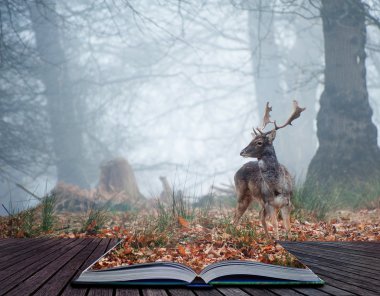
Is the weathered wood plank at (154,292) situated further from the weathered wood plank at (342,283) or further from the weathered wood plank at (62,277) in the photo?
the weathered wood plank at (342,283)

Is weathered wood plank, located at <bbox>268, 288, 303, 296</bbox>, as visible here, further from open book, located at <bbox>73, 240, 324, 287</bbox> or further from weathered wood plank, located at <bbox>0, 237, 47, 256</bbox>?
weathered wood plank, located at <bbox>0, 237, 47, 256</bbox>

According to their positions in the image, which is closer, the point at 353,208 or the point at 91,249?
the point at 91,249

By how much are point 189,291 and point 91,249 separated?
1.79 metres

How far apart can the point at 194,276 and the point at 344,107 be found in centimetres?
916

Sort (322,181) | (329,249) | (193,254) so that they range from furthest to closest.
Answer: (322,181) < (193,254) < (329,249)

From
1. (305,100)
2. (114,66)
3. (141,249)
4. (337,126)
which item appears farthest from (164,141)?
(141,249)

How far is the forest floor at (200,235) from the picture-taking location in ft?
13.4

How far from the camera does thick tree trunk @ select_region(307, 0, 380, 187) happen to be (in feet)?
32.6

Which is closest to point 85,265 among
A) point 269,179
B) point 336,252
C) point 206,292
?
point 206,292

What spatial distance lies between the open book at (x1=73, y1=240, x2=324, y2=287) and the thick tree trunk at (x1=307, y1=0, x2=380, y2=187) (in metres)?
8.10

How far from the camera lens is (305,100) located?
27.4 metres

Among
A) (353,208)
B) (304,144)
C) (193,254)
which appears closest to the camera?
(193,254)

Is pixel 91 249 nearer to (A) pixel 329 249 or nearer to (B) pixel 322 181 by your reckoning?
(A) pixel 329 249

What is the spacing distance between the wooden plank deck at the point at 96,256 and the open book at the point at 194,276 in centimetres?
4
